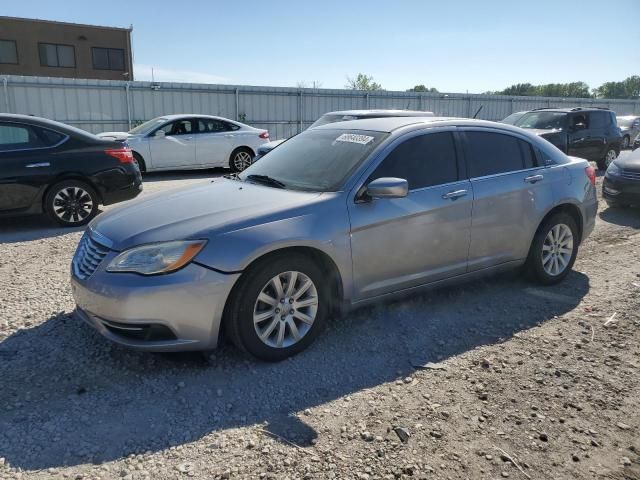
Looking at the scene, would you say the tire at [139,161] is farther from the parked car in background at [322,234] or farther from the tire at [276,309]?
the tire at [276,309]

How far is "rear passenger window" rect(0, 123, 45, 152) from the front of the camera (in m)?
7.10

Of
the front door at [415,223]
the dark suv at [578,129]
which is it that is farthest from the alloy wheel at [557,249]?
the dark suv at [578,129]

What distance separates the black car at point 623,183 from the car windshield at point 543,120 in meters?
4.50

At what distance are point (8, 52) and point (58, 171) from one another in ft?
118

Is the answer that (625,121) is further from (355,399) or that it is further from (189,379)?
(189,379)

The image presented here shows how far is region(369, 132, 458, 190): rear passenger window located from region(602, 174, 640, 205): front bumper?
18.4ft

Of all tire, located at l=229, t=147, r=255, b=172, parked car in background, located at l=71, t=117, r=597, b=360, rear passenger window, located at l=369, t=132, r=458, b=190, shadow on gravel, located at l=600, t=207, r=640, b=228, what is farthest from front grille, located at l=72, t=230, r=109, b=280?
tire, located at l=229, t=147, r=255, b=172

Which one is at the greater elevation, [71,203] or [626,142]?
[626,142]

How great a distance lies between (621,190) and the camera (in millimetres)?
8688

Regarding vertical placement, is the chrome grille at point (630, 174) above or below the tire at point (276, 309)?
above

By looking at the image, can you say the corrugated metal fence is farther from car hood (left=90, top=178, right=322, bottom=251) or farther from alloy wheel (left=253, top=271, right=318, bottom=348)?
alloy wheel (left=253, top=271, right=318, bottom=348)

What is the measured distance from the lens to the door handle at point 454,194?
4297 mm

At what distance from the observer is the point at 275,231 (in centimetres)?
347

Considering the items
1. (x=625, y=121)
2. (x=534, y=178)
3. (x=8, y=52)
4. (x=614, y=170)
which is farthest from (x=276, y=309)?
(x=8, y=52)
